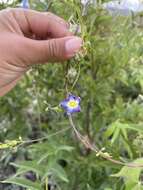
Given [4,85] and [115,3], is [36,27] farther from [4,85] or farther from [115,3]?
[115,3]

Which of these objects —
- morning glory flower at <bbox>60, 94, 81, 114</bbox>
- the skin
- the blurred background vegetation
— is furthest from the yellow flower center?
the blurred background vegetation

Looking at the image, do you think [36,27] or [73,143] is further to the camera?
[73,143]

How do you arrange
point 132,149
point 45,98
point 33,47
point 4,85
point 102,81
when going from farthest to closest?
point 45,98 → point 102,81 → point 132,149 → point 4,85 → point 33,47

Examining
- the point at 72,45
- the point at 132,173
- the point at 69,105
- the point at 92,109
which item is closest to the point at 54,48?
the point at 72,45

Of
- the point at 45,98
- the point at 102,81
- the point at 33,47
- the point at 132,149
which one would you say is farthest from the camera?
the point at 45,98

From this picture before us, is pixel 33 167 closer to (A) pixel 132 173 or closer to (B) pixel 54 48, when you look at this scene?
(A) pixel 132 173

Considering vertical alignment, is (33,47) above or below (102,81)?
above

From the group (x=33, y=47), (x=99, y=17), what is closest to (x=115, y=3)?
(x=99, y=17)

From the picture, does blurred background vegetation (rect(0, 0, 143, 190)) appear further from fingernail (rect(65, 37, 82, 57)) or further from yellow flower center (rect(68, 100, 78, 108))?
fingernail (rect(65, 37, 82, 57))
